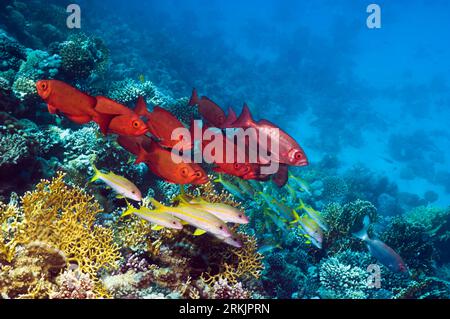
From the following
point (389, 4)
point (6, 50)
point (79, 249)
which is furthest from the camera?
point (389, 4)

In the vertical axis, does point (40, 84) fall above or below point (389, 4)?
below

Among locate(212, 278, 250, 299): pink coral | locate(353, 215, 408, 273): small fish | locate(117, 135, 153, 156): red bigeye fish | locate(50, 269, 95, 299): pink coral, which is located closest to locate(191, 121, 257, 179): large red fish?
locate(117, 135, 153, 156): red bigeye fish

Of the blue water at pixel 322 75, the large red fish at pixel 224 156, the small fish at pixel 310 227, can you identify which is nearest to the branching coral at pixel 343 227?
the small fish at pixel 310 227

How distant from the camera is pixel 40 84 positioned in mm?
2924

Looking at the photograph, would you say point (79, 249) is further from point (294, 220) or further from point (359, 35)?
point (359, 35)

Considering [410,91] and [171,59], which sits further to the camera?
[410,91]

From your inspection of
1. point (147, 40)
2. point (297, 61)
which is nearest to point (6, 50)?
point (147, 40)

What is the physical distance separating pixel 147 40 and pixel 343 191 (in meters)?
→ 23.2

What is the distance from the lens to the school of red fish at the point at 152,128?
9.77 feet

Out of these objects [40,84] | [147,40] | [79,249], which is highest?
[147,40]

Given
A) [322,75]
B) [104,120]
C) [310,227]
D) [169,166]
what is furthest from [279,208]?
[322,75]

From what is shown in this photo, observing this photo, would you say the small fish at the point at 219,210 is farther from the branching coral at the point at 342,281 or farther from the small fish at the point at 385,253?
the branching coral at the point at 342,281

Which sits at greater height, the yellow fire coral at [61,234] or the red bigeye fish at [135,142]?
the red bigeye fish at [135,142]

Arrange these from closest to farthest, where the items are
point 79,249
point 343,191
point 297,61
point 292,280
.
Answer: point 79,249
point 292,280
point 343,191
point 297,61
